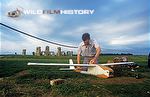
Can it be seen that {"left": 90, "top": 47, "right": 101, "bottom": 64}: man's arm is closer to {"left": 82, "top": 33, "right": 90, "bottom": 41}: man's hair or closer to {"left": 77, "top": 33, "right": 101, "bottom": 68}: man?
{"left": 77, "top": 33, "right": 101, "bottom": 68}: man

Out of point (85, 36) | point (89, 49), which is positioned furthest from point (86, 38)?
point (89, 49)

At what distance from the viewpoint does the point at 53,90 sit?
1078 cm

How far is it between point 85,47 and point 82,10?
3733 millimetres

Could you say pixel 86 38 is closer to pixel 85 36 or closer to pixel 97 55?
pixel 85 36

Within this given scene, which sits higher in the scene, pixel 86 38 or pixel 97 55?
pixel 86 38

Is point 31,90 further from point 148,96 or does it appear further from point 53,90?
point 148,96

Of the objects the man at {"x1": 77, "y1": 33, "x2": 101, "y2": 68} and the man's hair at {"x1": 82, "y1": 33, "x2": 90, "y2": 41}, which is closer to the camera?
the man's hair at {"x1": 82, "y1": 33, "x2": 90, "y2": 41}

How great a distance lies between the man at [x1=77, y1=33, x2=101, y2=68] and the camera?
1734 centimetres

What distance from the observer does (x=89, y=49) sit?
17.6 m

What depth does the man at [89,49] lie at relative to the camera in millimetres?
17344

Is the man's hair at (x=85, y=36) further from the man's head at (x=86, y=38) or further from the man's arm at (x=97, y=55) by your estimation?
the man's arm at (x=97, y=55)

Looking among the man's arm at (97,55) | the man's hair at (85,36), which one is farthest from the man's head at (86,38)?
the man's arm at (97,55)

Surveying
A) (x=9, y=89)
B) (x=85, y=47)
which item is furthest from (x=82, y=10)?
(x=9, y=89)

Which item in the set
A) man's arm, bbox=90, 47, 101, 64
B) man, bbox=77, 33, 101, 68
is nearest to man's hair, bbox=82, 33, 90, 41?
man, bbox=77, 33, 101, 68
